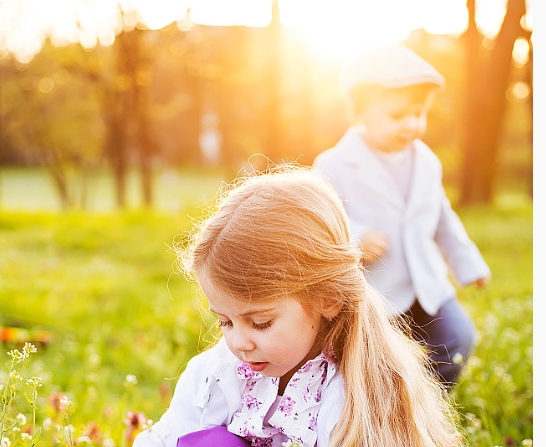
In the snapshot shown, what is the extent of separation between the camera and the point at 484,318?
17.8 feet

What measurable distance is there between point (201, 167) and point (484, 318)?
72.9 ft

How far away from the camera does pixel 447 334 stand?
3213 mm

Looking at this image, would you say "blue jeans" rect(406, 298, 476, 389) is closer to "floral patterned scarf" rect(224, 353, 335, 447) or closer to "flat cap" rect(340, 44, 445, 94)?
"flat cap" rect(340, 44, 445, 94)

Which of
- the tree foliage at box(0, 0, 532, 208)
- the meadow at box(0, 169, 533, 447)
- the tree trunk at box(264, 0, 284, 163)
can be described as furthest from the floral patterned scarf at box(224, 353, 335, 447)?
the tree trunk at box(264, 0, 284, 163)

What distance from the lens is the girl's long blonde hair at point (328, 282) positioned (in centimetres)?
185

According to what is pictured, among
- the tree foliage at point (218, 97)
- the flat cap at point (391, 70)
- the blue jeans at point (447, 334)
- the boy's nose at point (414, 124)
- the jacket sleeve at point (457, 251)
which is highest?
the flat cap at point (391, 70)

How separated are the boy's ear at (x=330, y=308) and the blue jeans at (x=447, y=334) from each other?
1.25 metres

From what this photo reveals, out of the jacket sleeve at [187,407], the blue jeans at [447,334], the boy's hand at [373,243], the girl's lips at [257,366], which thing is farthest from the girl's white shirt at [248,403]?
the blue jeans at [447,334]

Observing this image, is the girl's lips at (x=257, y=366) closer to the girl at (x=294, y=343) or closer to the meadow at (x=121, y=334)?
the girl at (x=294, y=343)

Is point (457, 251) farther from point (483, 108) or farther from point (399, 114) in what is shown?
point (483, 108)

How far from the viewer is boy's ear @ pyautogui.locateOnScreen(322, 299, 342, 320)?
1.96 metres

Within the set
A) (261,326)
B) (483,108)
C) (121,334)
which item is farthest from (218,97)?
(261,326)

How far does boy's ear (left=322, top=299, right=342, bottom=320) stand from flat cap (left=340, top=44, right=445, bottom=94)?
1.34 m

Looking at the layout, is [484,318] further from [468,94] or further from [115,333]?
[468,94]
